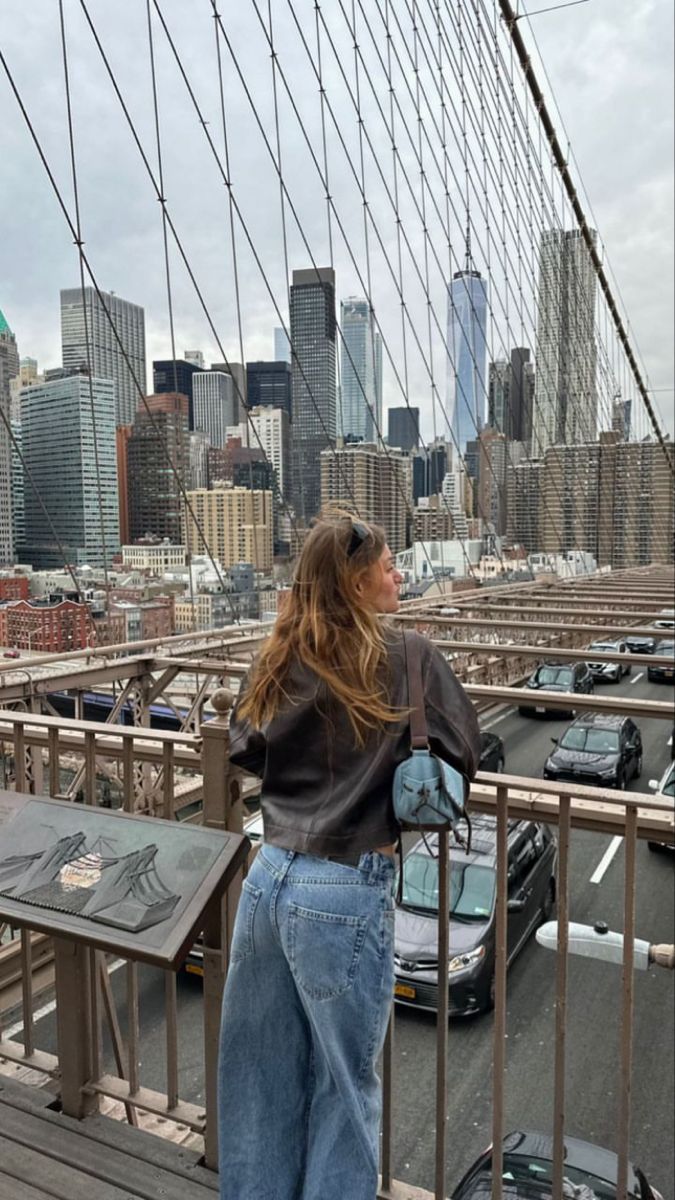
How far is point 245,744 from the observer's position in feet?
3.69

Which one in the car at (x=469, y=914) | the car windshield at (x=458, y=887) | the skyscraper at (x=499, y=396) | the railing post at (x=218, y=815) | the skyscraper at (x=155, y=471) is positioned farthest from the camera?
the skyscraper at (x=499, y=396)

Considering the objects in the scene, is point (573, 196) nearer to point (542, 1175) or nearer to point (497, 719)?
point (497, 719)

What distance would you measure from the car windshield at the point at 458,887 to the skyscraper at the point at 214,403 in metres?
4.49

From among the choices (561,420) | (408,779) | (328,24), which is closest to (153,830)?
(408,779)

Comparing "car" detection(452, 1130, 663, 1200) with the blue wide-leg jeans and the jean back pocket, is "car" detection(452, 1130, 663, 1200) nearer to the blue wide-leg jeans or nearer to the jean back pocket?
the blue wide-leg jeans

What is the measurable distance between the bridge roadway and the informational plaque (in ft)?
11.8

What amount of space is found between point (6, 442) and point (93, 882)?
5473mm

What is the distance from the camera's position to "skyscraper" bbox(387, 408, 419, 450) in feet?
40.2

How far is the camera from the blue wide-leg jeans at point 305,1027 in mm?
1021

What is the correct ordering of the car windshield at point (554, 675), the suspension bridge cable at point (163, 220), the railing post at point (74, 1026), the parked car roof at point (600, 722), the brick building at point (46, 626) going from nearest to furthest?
the railing post at point (74, 1026)
the brick building at point (46, 626)
the suspension bridge cable at point (163, 220)
the parked car roof at point (600, 722)
the car windshield at point (554, 675)

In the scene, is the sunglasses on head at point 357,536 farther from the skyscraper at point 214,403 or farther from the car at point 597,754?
the car at point 597,754

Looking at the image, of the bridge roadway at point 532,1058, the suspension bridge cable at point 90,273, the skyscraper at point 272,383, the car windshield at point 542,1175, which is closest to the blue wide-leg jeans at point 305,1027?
the car windshield at point 542,1175

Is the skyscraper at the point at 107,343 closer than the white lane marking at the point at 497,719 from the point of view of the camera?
Yes

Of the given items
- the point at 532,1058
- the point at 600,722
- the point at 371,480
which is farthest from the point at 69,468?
the point at 600,722
